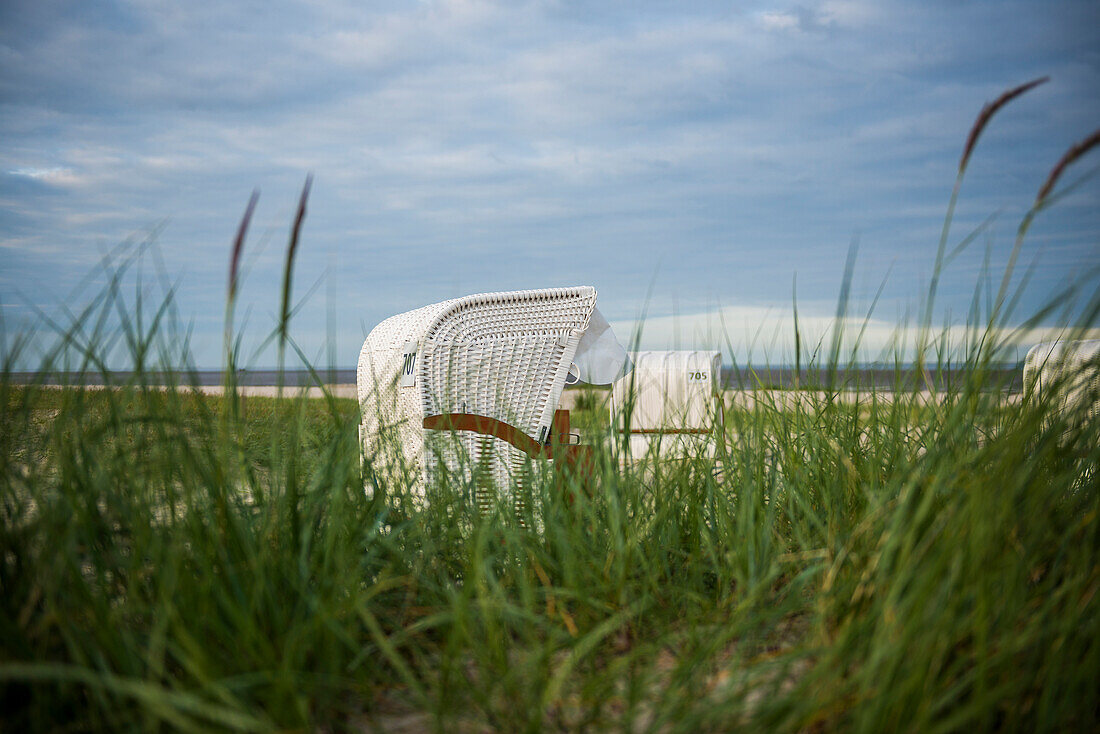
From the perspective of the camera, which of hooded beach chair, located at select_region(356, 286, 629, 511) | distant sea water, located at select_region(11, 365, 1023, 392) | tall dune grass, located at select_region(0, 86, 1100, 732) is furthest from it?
hooded beach chair, located at select_region(356, 286, 629, 511)

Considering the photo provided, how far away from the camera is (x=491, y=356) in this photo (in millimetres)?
3504

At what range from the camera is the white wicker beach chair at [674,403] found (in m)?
2.29

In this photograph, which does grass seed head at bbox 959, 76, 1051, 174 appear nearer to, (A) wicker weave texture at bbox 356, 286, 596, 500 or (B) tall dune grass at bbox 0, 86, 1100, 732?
(B) tall dune grass at bbox 0, 86, 1100, 732

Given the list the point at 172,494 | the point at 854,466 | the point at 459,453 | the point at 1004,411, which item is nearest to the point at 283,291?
the point at 172,494

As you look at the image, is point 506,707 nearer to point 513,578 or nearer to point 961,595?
point 513,578

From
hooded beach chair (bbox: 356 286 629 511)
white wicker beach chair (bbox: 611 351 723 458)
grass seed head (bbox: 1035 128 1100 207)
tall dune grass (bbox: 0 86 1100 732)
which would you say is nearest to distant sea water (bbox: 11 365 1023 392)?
tall dune grass (bbox: 0 86 1100 732)

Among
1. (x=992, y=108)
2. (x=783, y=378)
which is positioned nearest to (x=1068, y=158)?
(x=992, y=108)

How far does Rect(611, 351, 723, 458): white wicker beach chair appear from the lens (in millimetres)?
2293

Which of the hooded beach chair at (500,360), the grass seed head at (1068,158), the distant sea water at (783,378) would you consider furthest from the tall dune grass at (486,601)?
the hooded beach chair at (500,360)

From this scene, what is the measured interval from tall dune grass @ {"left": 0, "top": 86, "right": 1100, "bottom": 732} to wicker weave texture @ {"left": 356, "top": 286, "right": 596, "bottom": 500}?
4.73 ft

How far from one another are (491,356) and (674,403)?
109cm

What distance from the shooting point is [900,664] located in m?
1.18

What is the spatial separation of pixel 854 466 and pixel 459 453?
42.4 inches

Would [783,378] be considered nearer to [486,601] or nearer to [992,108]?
[992,108]
